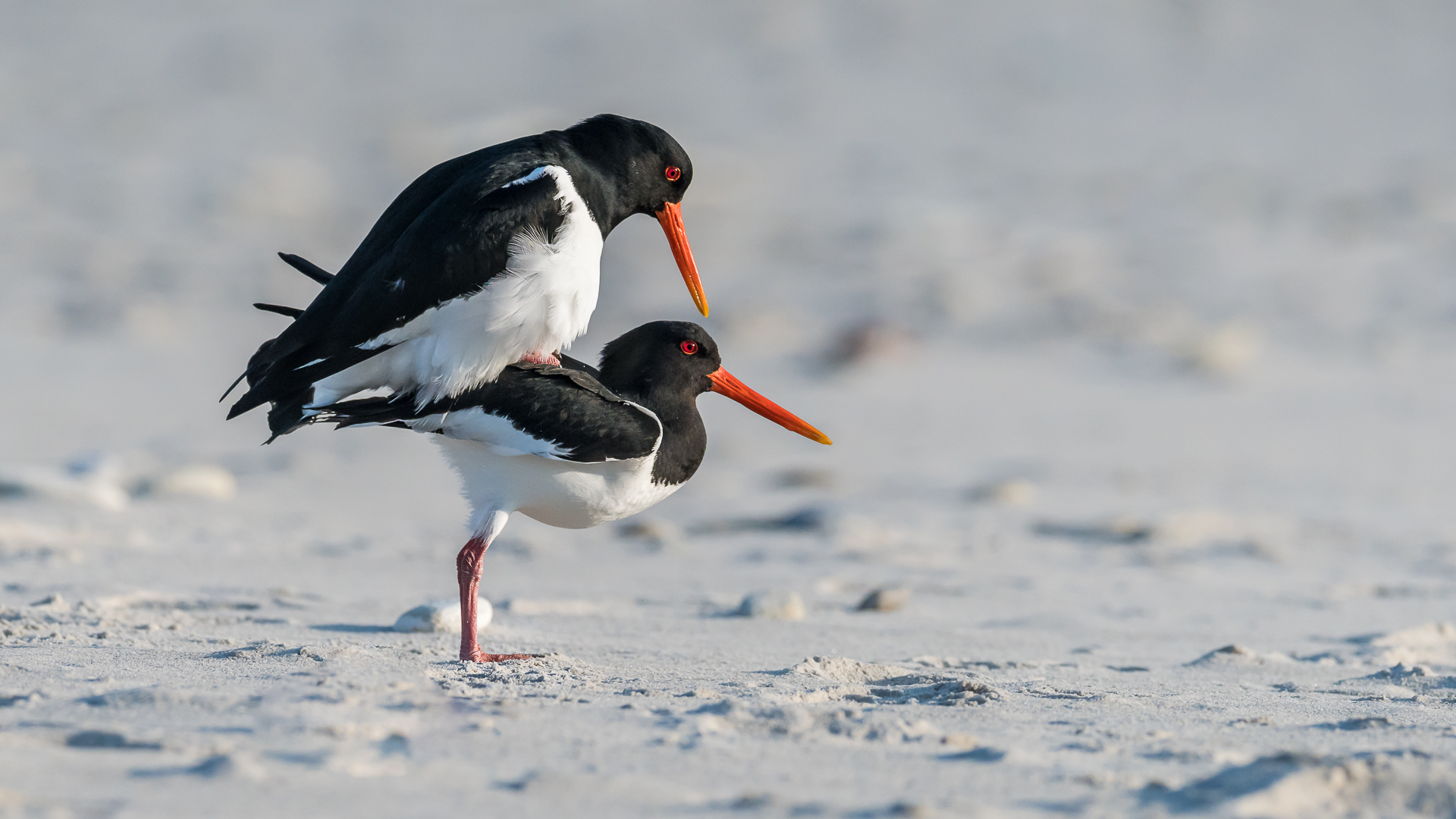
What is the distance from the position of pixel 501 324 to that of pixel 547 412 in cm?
25

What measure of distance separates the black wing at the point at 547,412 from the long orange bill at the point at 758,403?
22.8 inches

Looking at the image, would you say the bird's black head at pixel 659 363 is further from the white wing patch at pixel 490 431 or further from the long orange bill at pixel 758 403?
the white wing patch at pixel 490 431

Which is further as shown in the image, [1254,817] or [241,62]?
[241,62]

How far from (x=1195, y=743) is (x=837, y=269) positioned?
9314mm

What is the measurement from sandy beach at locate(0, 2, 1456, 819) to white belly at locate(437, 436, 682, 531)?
1.25ft

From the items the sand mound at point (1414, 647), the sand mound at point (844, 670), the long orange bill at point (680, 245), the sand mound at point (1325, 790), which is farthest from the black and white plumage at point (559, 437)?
the sand mound at point (1414, 647)

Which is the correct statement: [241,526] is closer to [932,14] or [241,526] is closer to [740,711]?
[740,711]

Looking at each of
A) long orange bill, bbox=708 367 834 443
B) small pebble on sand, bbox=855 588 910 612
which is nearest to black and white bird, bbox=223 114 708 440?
long orange bill, bbox=708 367 834 443

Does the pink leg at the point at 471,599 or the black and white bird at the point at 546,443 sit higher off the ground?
the black and white bird at the point at 546,443

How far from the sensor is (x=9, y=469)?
6027 mm

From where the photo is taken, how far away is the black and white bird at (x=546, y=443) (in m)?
3.68

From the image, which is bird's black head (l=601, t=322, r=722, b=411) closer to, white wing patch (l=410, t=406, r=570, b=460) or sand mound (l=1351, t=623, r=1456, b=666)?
white wing patch (l=410, t=406, r=570, b=460)

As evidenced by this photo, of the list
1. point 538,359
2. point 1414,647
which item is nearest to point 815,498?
point 1414,647

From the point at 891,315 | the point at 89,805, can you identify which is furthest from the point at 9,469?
the point at 891,315
